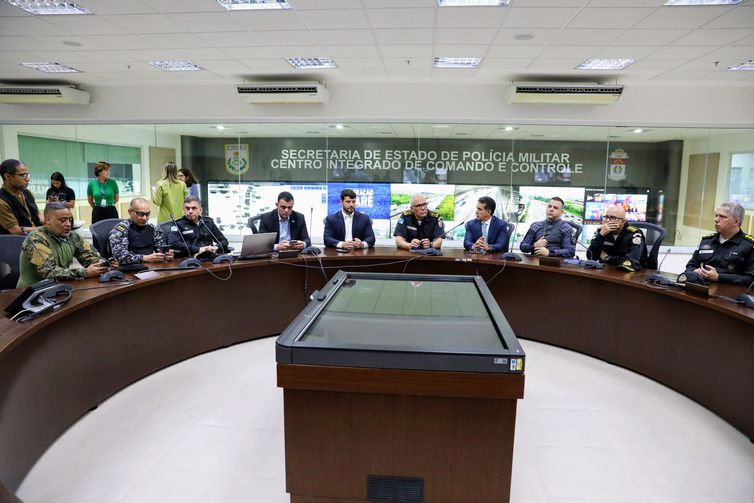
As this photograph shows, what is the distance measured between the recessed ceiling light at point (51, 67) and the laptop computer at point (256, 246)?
3988mm

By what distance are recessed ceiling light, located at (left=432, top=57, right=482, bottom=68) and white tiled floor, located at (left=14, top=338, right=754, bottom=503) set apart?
363 centimetres

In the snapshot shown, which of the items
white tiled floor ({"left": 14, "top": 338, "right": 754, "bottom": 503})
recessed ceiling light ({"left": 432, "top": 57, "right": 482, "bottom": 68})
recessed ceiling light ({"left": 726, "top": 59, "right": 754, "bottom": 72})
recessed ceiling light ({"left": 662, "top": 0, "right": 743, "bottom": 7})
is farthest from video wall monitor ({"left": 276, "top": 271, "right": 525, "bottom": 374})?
recessed ceiling light ({"left": 726, "top": 59, "right": 754, "bottom": 72})

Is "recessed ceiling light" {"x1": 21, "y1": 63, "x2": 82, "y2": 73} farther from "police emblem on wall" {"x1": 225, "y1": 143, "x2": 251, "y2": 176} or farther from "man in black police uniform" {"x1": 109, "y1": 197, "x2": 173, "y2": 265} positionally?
"man in black police uniform" {"x1": 109, "y1": 197, "x2": 173, "y2": 265}

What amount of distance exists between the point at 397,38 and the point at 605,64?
8.20 feet

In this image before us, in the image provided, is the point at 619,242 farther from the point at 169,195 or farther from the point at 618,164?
the point at 169,195

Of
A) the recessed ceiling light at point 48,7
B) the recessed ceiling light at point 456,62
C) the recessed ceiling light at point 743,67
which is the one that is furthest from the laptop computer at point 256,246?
the recessed ceiling light at point 743,67

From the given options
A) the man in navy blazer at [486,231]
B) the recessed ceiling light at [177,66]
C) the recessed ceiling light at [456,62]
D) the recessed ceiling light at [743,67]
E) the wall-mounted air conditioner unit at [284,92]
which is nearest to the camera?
the man in navy blazer at [486,231]

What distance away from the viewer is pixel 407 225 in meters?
4.80

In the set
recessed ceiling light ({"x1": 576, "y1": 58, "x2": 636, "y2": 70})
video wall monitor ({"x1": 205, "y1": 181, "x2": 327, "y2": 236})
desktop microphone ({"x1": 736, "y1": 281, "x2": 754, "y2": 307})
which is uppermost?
recessed ceiling light ({"x1": 576, "y1": 58, "x2": 636, "y2": 70})

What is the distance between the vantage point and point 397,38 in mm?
4445

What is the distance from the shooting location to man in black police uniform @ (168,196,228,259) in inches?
157

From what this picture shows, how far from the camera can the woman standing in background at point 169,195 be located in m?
5.48

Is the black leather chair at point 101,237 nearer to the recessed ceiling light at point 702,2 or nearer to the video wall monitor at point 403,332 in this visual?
the video wall monitor at point 403,332

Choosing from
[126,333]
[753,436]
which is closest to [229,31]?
[126,333]
